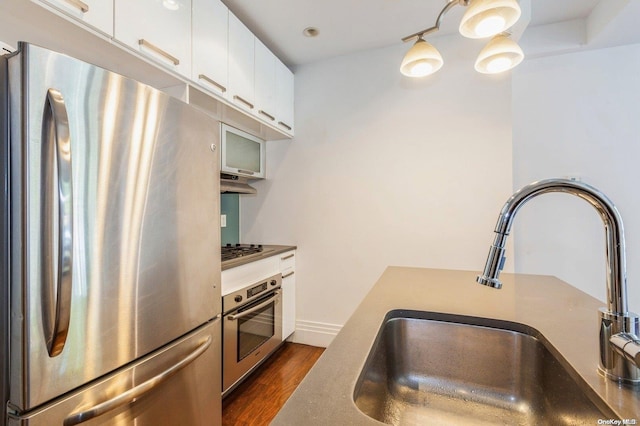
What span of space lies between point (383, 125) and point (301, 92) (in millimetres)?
838

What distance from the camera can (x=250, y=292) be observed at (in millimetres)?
1989

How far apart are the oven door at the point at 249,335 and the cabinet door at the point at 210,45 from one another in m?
1.37

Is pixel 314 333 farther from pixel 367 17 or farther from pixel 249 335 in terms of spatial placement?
pixel 367 17

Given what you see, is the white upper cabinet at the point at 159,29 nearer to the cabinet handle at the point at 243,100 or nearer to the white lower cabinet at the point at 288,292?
the cabinet handle at the point at 243,100

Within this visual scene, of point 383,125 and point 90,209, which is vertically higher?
point 383,125

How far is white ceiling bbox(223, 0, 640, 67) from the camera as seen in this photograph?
1916mm

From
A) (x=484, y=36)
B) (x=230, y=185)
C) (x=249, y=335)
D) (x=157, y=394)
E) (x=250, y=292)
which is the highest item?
(x=484, y=36)

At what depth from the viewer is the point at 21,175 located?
31.0 inches

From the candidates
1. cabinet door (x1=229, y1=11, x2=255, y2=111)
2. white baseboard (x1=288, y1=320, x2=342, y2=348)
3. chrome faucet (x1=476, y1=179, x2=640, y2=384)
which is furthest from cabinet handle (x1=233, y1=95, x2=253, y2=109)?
white baseboard (x1=288, y1=320, x2=342, y2=348)

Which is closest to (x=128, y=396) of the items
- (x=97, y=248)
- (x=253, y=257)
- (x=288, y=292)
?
(x=97, y=248)

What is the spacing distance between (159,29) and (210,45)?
361 millimetres

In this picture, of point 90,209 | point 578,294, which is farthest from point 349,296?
point 90,209

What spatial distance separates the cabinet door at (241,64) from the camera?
1886 millimetres

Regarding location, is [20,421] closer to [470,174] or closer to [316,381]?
[316,381]
